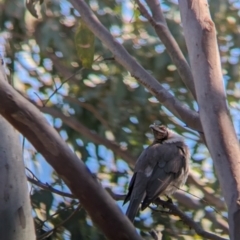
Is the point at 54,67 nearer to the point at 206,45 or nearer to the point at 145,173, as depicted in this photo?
the point at 145,173

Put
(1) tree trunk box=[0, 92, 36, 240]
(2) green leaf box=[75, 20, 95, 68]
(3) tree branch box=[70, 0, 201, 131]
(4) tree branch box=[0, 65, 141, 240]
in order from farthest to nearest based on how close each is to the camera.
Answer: (2) green leaf box=[75, 20, 95, 68], (3) tree branch box=[70, 0, 201, 131], (1) tree trunk box=[0, 92, 36, 240], (4) tree branch box=[0, 65, 141, 240]

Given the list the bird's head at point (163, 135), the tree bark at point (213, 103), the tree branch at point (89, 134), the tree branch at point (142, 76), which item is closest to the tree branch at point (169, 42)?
the tree branch at point (142, 76)

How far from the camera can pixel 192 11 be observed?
3.46 metres

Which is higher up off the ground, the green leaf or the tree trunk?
the green leaf

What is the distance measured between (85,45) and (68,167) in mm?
1785

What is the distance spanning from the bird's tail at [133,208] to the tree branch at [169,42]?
131cm

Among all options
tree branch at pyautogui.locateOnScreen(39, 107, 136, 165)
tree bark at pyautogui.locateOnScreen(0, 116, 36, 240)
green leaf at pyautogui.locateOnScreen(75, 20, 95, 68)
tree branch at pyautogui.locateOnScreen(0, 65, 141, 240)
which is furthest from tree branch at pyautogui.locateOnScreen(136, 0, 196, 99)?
tree branch at pyautogui.locateOnScreen(39, 107, 136, 165)

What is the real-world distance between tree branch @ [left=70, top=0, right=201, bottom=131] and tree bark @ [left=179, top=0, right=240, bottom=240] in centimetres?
43

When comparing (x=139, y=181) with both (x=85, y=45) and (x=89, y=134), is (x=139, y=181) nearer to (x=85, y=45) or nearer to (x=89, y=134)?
(x=85, y=45)

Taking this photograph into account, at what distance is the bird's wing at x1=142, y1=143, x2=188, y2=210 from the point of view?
5.25m

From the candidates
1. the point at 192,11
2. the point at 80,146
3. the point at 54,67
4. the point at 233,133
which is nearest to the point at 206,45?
the point at 192,11

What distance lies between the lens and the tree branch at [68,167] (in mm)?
2455

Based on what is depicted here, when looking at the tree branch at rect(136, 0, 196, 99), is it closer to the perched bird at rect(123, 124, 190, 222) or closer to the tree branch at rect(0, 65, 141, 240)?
the perched bird at rect(123, 124, 190, 222)

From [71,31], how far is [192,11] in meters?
3.53
